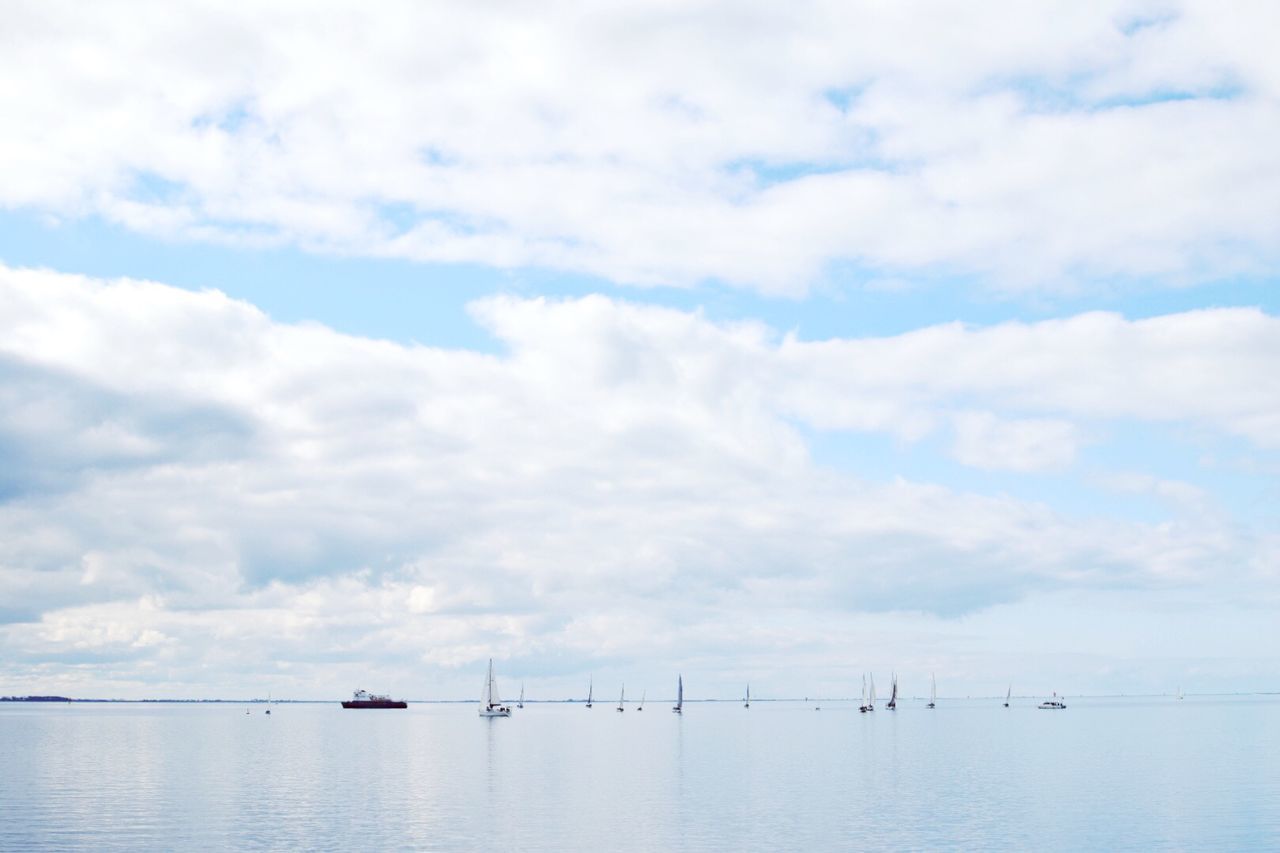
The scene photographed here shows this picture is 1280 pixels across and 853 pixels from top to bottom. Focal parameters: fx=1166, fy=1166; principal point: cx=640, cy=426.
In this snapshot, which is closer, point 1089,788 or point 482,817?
point 482,817

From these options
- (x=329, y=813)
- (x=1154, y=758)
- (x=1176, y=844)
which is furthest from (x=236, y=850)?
(x=1154, y=758)

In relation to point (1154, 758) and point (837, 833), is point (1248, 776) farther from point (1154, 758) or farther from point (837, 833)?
point (837, 833)

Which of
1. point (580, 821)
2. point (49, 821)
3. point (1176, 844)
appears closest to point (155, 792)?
point (49, 821)

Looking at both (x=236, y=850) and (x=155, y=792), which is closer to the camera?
(x=236, y=850)

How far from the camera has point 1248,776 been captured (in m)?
149

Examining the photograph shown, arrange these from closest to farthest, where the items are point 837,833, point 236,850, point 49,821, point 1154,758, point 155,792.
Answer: point 236,850, point 837,833, point 49,821, point 155,792, point 1154,758

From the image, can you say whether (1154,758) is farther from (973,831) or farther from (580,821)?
(580,821)

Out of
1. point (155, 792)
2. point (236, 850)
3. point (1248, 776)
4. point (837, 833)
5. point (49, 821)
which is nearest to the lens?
point (236, 850)

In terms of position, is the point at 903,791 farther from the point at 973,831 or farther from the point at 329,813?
the point at 329,813

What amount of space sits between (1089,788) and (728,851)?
65976 mm

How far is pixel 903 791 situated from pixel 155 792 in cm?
8350

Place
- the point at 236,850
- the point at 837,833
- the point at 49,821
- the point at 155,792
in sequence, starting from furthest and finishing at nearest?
the point at 155,792 → the point at 49,821 → the point at 837,833 → the point at 236,850

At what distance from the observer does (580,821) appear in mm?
104812

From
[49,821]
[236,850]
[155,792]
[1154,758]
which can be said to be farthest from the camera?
[1154,758]
